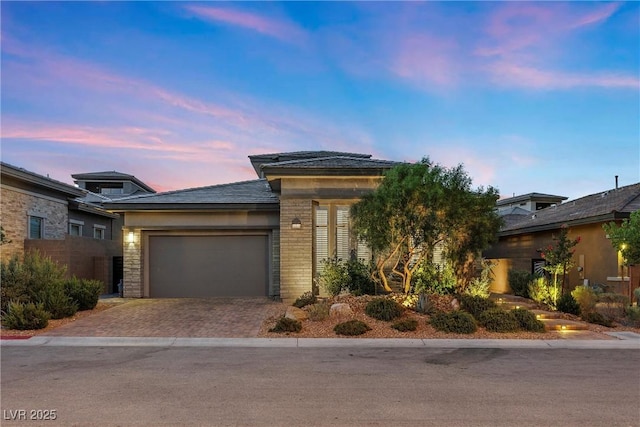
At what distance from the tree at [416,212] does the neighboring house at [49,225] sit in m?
12.0

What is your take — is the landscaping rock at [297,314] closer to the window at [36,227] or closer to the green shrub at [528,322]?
the green shrub at [528,322]

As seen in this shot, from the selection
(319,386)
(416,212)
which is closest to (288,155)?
(416,212)

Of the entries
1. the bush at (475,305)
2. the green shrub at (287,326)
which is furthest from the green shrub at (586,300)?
the green shrub at (287,326)

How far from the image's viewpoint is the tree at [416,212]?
39.6 feet

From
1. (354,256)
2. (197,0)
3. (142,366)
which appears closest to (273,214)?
(354,256)

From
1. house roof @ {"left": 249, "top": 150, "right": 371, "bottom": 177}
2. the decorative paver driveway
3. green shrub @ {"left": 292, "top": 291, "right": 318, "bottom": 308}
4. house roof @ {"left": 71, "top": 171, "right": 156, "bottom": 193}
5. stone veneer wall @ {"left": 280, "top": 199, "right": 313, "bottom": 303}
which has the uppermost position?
house roof @ {"left": 71, "top": 171, "right": 156, "bottom": 193}

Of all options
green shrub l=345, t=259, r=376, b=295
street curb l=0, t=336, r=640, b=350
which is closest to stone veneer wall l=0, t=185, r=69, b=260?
street curb l=0, t=336, r=640, b=350

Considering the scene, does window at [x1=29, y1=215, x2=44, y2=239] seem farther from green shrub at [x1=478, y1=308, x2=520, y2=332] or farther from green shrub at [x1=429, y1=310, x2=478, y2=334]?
green shrub at [x1=478, y1=308, x2=520, y2=332]

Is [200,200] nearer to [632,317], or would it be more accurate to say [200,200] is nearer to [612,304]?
[612,304]

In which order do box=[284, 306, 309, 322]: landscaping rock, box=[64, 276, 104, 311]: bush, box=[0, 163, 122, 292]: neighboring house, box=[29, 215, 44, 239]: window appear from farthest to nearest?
box=[29, 215, 44, 239]: window → box=[0, 163, 122, 292]: neighboring house → box=[64, 276, 104, 311]: bush → box=[284, 306, 309, 322]: landscaping rock

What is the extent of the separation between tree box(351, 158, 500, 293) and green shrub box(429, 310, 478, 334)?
2232 mm

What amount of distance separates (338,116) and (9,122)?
1354cm

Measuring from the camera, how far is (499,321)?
35.4 feet

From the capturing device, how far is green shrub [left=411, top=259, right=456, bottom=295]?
13.5 m
